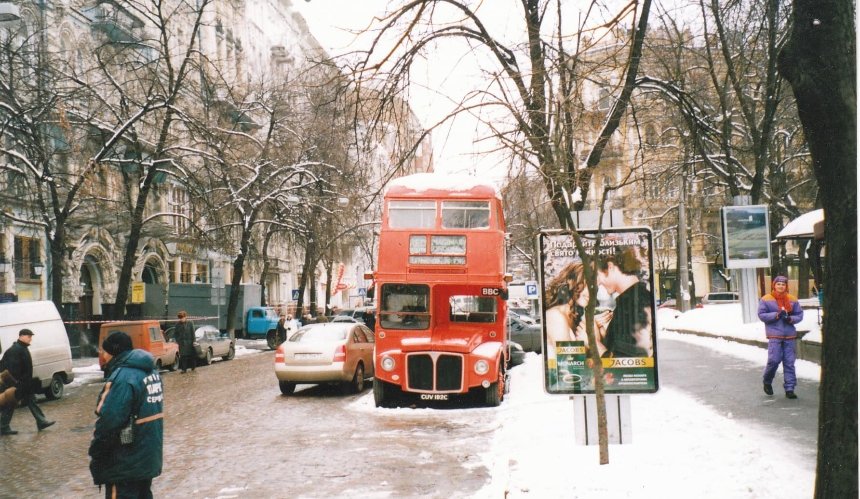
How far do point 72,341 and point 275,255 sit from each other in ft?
101

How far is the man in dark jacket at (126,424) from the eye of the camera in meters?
5.68

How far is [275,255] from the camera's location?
2437 inches

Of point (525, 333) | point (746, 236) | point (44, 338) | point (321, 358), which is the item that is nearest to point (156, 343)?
point (44, 338)

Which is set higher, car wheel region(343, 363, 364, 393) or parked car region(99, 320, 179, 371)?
parked car region(99, 320, 179, 371)

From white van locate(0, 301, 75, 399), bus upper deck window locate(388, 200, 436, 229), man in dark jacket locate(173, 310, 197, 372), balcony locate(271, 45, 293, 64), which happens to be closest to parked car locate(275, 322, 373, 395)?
bus upper deck window locate(388, 200, 436, 229)

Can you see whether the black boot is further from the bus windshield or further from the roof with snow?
the roof with snow

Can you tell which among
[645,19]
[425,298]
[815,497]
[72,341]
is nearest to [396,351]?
[425,298]

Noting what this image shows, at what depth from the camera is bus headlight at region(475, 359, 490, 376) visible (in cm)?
1505

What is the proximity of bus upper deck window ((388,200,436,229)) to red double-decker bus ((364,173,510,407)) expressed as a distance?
0.07 ft

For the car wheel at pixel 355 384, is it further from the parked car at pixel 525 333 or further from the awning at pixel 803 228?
the parked car at pixel 525 333

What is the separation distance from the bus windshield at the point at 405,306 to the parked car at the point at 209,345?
47.4 feet

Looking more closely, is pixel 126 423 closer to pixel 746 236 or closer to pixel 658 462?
pixel 658 462

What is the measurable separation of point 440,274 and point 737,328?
49.6 ft

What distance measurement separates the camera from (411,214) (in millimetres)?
16422
